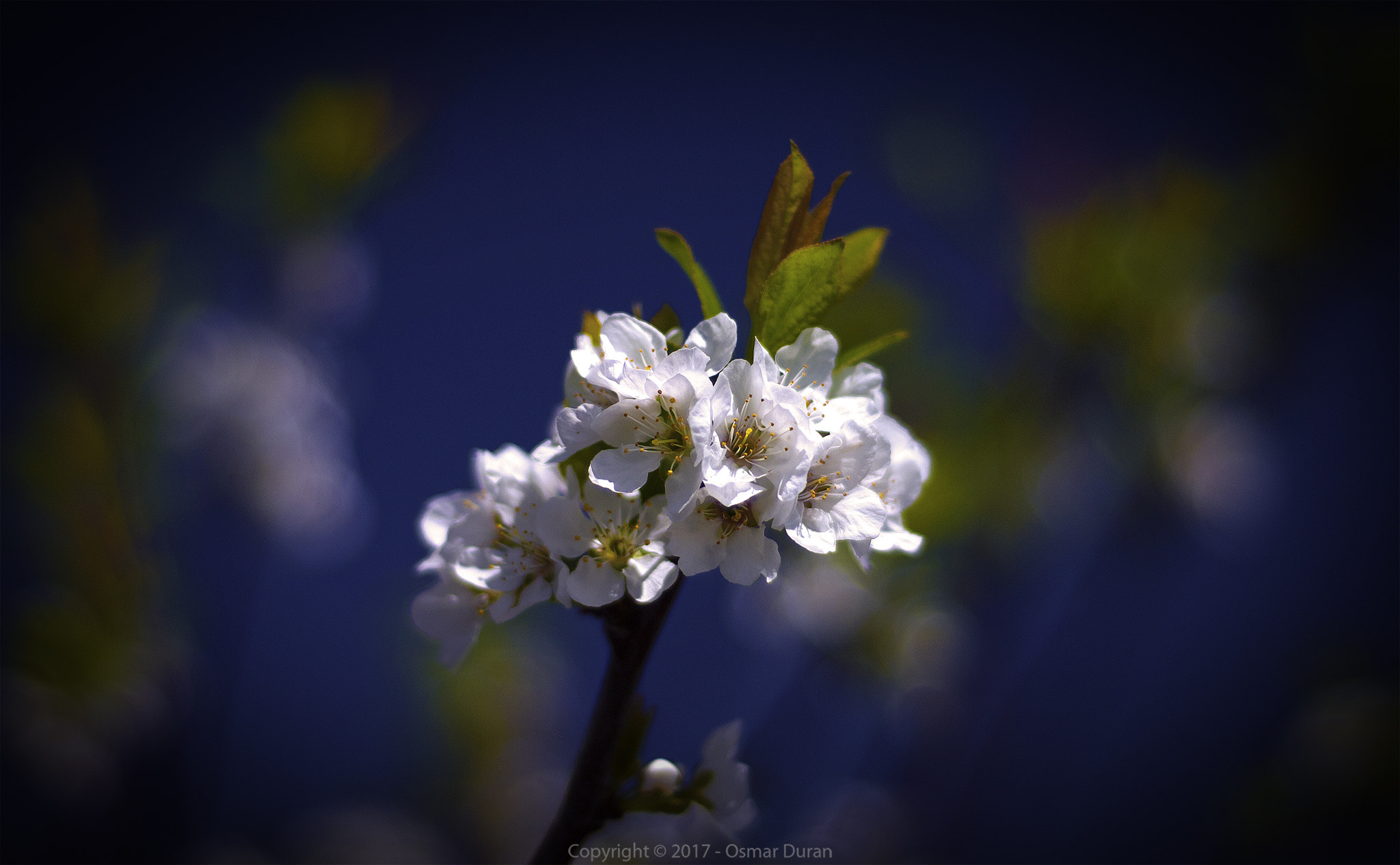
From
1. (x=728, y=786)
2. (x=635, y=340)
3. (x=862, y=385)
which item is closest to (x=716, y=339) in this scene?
(x=635, y=340)

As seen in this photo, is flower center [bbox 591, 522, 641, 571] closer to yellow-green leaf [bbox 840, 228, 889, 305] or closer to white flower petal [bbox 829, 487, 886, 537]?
white flower petal [bbox 829, 487, 886, 537]

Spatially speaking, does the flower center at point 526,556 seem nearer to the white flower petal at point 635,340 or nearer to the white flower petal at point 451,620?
the white flower petal at point 451,620

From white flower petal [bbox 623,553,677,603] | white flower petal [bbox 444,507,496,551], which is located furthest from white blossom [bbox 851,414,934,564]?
white flower petal [bbox 444,507,496,551]

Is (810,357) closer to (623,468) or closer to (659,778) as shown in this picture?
(623,468)

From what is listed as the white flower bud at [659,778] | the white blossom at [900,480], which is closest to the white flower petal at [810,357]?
the white blossom at [900,480]

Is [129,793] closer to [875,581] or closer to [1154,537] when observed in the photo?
[875,581]

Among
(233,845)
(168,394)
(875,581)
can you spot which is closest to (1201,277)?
(875,581)

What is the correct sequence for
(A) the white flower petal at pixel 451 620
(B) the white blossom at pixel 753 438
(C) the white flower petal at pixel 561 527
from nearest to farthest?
(B) the white blossom at pixel 753 438 → (C) the white flower petal at pixel 561 527 → (A) the white flower petal at pixel 451 620
